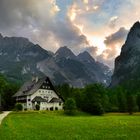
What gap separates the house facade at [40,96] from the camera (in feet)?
485

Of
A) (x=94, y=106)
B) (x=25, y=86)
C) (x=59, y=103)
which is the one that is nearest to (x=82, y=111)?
(x=94, y=106)

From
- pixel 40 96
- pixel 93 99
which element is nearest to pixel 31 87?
pixel 40 96

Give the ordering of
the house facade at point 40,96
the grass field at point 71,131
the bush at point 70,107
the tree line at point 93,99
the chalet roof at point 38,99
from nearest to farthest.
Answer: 1. the grass field at point 71,131
2. the bush at point 70,107
3. the tree line at point 93,99
4. the chalet roof at point 38,99
5. the house facade at point 40,96

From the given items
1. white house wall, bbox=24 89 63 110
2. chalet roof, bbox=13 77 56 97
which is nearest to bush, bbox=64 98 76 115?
white house wall, bbox=24 89 63 110

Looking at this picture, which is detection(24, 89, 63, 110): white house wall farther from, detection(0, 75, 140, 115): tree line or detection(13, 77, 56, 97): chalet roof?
detection(0, 75, 140, 115): tree line

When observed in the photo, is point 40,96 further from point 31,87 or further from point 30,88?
point 31,87

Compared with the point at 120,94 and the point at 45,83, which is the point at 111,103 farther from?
the point at 45,83

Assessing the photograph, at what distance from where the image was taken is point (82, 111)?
130 meters

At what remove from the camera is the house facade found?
5817 inches

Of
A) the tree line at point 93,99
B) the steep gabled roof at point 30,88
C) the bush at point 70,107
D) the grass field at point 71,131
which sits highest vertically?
the steep gabled roof at point 30,88

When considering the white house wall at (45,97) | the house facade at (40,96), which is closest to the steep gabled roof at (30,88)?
the house facade at (40,96)

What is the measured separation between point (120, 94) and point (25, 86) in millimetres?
44339

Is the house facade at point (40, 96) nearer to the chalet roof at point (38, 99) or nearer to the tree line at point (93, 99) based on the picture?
the chalet roof at point (38, 99)

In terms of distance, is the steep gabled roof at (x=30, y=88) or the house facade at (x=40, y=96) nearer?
the house facade at (x=40, y=96)
